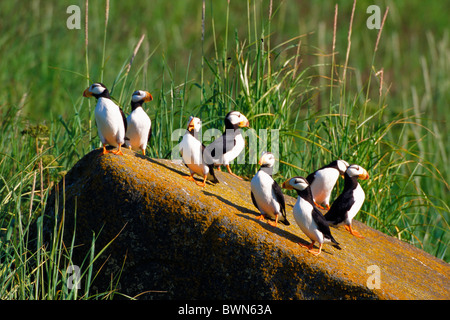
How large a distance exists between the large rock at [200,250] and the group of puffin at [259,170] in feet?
0.42

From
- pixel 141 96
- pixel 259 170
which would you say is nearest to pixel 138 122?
pixel 141 96

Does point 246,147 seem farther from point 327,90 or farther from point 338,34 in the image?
point 338,34

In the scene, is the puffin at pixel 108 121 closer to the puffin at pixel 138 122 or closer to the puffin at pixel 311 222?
the puffin at pixel 138 122

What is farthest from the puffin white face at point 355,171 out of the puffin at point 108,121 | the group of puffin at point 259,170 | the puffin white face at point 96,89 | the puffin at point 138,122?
the puffin white face at point 96,89

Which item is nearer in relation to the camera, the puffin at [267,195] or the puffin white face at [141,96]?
the puffin at [267,195]

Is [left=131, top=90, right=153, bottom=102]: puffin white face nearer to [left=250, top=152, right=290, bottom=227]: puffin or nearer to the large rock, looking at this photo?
the large rock

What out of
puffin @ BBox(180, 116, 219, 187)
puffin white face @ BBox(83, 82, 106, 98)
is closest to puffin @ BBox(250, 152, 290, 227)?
puffin @ BBox(180, 116, 219, 187)

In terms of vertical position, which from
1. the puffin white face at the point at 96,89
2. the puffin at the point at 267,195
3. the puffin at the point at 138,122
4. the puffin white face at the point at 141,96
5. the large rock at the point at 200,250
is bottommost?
the large rock at the point at 200,250

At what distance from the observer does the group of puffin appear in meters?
4.52

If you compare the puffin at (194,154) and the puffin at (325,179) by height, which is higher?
the puffin at (194,154)

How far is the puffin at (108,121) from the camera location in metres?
4.86

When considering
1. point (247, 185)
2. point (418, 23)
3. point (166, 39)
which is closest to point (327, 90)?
point (166, 39)

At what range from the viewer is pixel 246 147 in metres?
6.22
